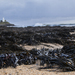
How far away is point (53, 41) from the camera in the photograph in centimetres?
799

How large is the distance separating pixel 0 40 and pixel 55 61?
174 inches

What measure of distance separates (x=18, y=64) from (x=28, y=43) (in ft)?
12.1

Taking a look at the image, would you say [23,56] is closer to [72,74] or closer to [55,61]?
Answer: [55,61]

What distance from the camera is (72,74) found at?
264 centimetres

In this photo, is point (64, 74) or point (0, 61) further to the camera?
point (0, 61)

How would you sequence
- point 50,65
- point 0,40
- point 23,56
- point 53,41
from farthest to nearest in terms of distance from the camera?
point 53,41 → point 0,40 → point 23,56 → point 50,65

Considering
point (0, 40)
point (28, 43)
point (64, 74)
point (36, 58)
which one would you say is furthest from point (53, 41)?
point (64, 74)

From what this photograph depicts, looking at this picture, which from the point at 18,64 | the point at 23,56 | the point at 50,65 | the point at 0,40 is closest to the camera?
the point at 50,65

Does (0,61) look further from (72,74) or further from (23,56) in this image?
(72,74)

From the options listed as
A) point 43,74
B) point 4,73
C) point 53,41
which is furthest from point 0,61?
point 53,41

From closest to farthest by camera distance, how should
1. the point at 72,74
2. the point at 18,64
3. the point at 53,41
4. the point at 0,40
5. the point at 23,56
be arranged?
the point at 72,74 < the point at 18,64 < the point at 23,56 < the point at 0,40 < the point at 53,41

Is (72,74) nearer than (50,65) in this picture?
Yes

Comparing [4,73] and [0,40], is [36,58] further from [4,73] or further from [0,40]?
[0,40]

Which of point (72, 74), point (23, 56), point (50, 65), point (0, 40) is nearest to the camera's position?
point (72, 74)
